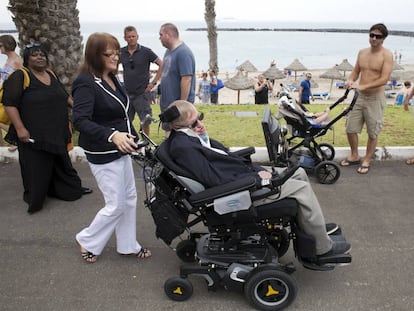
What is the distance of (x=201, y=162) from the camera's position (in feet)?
9.61

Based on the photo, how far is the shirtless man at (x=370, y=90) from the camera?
543cm

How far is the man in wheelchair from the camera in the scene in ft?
9.60

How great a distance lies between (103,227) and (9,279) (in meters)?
0.88

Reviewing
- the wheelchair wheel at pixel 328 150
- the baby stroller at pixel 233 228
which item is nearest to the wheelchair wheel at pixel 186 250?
the baby stroller at pixel 233 228

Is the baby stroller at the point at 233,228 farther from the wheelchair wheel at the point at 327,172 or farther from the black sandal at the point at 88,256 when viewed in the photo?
the wheelchair wheel at the point at 327,172

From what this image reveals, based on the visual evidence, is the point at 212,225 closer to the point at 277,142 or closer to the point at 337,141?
the point at 277,142

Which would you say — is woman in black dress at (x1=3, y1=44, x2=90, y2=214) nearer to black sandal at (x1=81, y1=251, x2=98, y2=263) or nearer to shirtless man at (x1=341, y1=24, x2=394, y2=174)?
black sandal at (x1=81, y1=251, x2=98, y2=263)

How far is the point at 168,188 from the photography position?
302 cm

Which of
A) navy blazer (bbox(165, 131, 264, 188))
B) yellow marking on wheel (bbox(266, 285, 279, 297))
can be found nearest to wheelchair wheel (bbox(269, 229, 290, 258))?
yellow marking on wheel (bbox(266, 285, 279, 297))

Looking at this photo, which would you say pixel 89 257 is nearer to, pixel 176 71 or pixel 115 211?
pixel 115 211

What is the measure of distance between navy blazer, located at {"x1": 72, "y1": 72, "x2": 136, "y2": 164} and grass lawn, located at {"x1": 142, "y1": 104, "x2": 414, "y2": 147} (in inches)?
128

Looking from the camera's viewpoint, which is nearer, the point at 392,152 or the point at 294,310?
the point at 294,310

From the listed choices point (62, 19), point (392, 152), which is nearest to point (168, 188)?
point (392, 152)

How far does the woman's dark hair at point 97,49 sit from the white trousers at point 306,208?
157 centimetres
